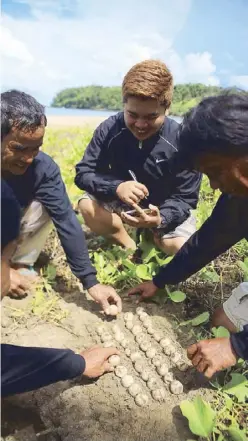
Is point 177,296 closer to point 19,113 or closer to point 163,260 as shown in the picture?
point 163,260

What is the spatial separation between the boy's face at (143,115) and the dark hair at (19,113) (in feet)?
1.60

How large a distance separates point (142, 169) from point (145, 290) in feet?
2.22

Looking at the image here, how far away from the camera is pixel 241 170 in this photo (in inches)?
58.7

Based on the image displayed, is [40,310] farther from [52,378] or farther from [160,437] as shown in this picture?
[160,437]

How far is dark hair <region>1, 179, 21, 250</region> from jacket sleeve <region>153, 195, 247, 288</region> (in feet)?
3.03

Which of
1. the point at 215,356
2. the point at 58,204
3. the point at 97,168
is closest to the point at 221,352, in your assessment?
the point at 215,356

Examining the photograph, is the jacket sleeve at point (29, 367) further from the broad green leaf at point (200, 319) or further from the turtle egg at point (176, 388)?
the broad green leaf at point (200, 319)

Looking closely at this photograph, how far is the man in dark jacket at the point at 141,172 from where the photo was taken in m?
2.36

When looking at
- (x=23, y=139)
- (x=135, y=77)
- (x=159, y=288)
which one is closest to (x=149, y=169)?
(x=135, y=77)

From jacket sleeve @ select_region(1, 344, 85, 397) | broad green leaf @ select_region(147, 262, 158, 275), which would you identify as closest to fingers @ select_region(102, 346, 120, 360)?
jacket sleeve @ select_region(1, 344, 85, 397)

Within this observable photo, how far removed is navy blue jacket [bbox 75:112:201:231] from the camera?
2547mm

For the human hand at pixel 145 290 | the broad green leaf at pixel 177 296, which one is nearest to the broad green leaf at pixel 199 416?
the broad green leaf at pixel 177 296

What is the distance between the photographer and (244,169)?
4.88 ft

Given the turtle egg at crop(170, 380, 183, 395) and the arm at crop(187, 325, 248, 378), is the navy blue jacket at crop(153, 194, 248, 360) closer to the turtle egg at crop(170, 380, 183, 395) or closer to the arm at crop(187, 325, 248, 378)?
the arm at crop(187, 325, 248, 378)
